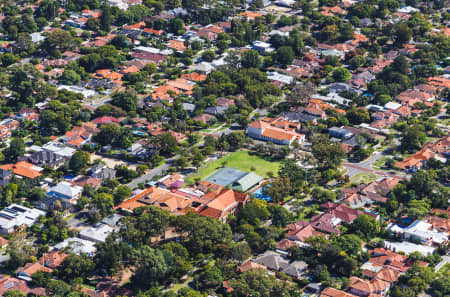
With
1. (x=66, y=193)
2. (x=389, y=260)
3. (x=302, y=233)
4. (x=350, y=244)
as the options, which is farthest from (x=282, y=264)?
(x=66, y=193)

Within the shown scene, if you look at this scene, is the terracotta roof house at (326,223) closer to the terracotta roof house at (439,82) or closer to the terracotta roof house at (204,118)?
the terracotta roof house at (204,118)

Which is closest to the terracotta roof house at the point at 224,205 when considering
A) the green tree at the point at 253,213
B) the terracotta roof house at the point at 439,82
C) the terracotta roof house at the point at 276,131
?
the green tree at the point at 253,213

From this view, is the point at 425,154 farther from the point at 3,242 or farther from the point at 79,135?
the point at 3,242

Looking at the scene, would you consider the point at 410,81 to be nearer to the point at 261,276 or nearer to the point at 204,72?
the point at 204,72

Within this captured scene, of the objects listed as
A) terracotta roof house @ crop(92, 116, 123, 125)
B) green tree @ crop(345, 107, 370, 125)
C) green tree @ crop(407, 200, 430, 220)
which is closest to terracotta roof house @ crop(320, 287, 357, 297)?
green tree @ crop(407, 200, 430, 220)

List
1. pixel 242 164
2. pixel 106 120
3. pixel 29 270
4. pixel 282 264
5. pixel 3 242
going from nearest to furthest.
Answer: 1. pixel 29 270
2. pixel 282 264
3. pixel 3 242
4. pixel 242 164
5. pixel 106 120

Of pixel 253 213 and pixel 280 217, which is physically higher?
pixel 253 213

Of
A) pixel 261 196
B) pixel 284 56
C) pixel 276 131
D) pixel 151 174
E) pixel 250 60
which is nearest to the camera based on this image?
pixel 261 196

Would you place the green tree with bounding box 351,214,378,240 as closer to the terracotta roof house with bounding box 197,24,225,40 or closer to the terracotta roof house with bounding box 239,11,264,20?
the terracotta roof house with bounding box 197,24,225,40
